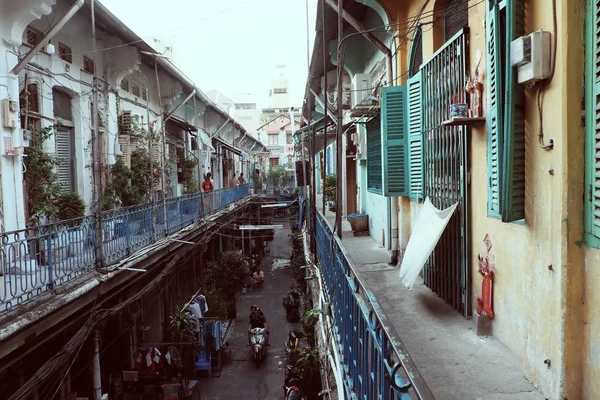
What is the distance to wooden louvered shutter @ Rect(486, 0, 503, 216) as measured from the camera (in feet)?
13.9

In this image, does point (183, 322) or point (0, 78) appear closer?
point (0, 78)

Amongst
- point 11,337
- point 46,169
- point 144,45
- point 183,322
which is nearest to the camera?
point 11,337

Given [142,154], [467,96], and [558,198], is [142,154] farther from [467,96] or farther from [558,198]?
[558,198]

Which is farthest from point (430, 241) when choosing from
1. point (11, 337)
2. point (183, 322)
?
point (183, 322)

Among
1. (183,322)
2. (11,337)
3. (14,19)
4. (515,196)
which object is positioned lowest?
(183,322)

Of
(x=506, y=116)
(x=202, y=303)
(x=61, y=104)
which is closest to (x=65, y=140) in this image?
(x=61, y=104)

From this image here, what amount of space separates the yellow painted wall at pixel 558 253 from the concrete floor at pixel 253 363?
9432 millimetres

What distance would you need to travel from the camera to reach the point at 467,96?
5715mm

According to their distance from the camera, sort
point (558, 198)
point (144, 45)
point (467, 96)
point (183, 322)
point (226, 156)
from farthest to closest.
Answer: point (226, 156) → point (183, 322) → point (144, 45) → point (467, 96) → point (558, 198)

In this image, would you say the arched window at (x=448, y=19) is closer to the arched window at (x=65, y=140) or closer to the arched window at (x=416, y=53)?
the arched window at (x=416, y=53)

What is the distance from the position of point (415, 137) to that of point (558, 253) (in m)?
4.74

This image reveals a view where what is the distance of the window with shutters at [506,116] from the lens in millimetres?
3986

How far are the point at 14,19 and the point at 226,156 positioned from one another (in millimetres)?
22267

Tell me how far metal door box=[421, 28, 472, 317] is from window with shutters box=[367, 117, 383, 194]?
3.66 m
